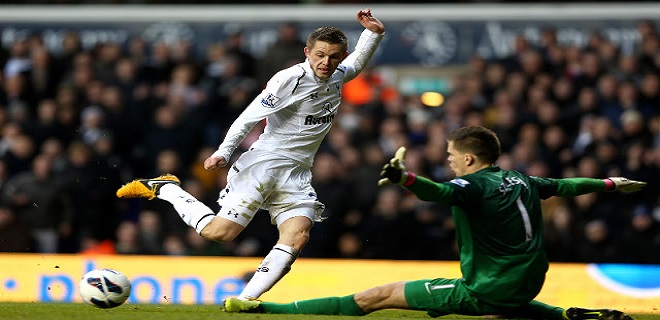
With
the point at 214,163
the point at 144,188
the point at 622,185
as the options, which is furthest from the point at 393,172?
the point at 144,188

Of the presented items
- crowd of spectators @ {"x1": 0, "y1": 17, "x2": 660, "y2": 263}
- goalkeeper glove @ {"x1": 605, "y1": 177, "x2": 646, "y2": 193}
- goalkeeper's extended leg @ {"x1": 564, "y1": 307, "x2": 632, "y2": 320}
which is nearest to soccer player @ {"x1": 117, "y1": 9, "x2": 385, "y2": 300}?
goalkeeper's extended leg @ {"x1": 564, "y1": 307, "x2": 632, "y2": 320}

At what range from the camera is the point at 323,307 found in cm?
695

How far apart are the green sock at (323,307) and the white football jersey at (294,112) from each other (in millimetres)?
1076

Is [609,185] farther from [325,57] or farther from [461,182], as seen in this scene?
[325,57]

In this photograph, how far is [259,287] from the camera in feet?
23.8

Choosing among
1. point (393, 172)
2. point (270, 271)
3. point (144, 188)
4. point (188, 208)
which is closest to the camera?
point (393, 172)

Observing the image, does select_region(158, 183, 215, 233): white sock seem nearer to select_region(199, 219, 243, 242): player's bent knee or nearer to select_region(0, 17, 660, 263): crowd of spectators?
select_region(199, 219, 243, 242): player's bent knee

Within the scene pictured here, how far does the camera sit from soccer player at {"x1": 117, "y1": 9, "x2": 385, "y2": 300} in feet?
24.0

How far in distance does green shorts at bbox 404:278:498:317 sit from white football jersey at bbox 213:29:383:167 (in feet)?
4.72

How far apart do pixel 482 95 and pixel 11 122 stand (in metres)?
5.92

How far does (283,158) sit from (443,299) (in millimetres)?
1674

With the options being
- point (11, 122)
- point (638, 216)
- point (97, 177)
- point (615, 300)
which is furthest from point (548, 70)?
point (11, 122)

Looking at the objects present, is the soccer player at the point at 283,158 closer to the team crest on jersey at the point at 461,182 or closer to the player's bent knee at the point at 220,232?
the player's bent knee at the point at 220,232

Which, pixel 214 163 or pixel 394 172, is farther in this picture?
pixel 214 163
